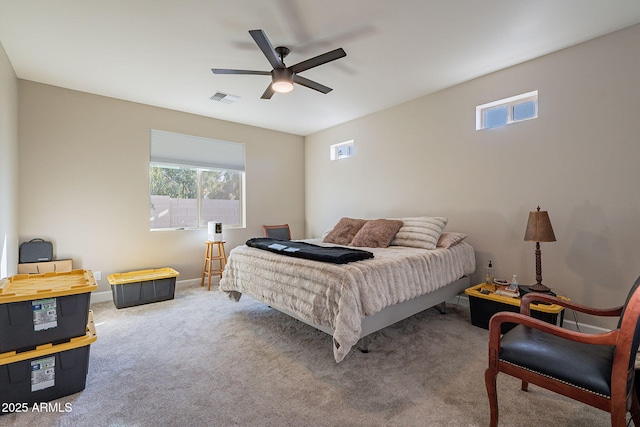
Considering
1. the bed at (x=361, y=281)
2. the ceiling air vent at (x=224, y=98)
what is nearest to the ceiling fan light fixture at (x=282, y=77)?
the ceiling air vent at (x=224, y=98)

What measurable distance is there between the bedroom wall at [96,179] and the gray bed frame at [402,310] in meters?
2.63

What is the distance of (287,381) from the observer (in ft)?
6.43

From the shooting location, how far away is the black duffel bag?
3.22 metres

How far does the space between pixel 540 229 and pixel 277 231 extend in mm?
3778

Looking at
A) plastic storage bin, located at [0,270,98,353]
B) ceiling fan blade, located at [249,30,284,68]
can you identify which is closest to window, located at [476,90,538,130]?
ceiling fan blade, located at [249,30,284,68]

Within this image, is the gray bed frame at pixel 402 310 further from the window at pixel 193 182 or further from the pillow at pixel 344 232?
→ the window at pixel 193 182

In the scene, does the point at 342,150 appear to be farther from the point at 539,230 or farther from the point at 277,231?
the point at 539,230

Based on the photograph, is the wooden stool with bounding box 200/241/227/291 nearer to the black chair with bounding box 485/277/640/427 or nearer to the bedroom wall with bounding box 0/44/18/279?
the bedroom wall with bounding box 0/44/18/279

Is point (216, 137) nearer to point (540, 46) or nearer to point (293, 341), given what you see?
point (293, 341)

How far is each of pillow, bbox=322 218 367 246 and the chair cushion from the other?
90.7 inches

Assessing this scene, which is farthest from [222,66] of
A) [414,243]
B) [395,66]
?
[414,243]

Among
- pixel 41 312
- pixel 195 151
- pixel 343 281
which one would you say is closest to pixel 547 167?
pixel 343 281

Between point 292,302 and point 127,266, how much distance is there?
9.43ft

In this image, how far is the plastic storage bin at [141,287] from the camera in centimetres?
342
